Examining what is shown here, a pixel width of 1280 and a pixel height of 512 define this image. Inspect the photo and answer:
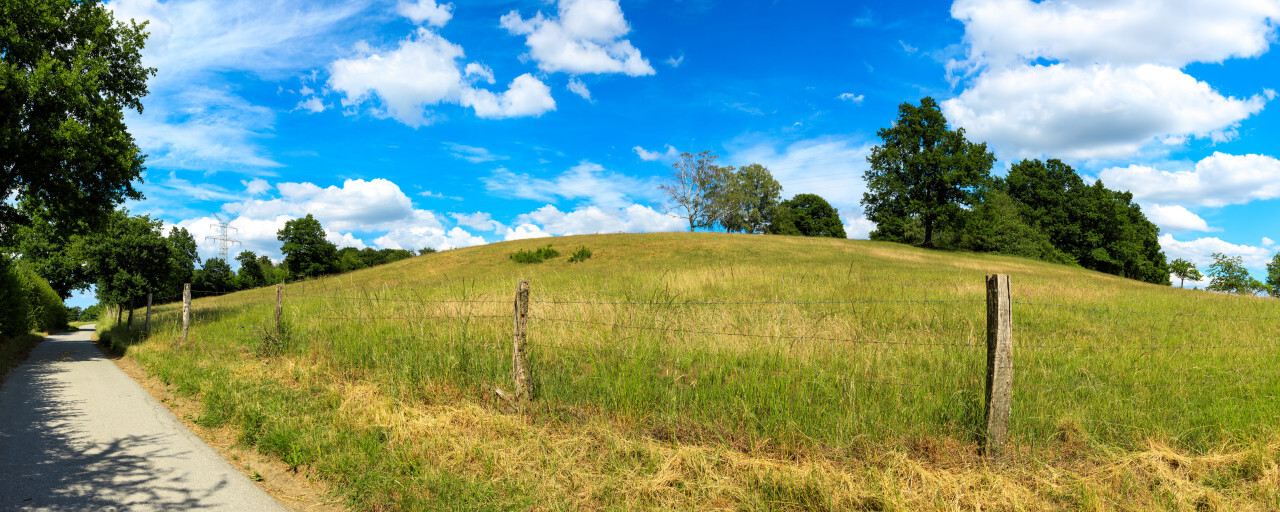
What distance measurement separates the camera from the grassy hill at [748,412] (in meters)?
4.02

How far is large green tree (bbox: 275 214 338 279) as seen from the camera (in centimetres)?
7081

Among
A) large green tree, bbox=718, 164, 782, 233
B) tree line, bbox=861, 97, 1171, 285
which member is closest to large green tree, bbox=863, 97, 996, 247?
tree line, bbox=861, 97, 1171, 285

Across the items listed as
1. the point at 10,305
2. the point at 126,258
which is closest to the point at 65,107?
the point at 10,305

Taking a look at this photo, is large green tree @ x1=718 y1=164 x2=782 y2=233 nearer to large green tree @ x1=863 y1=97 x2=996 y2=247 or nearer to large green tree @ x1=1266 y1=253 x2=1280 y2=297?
large green tree @ x1=863 y1=97 x2=996 y2=247

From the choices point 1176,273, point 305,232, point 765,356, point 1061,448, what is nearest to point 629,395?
point 765,356

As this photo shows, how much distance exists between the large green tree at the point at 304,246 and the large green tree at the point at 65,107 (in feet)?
186

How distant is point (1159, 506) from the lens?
3.80 meters

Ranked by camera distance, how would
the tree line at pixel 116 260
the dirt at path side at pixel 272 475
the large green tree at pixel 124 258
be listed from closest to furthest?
the dirt at path side at pixel 272 475 < the tree line at pixel 116 260 < the large green tree at pixel 124 258

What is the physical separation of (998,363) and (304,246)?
82.6 m

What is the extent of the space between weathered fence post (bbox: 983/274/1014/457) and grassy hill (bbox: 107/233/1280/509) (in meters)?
0.21

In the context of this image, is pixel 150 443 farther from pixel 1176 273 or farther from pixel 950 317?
pixel 1176 273

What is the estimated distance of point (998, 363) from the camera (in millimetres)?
4258

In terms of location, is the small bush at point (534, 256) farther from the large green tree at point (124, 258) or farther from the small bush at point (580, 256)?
the large green tree at point (124, 258)

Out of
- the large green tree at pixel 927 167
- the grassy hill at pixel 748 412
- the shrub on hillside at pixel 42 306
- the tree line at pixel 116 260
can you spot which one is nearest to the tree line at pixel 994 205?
the large green tree at pixel 927 167
